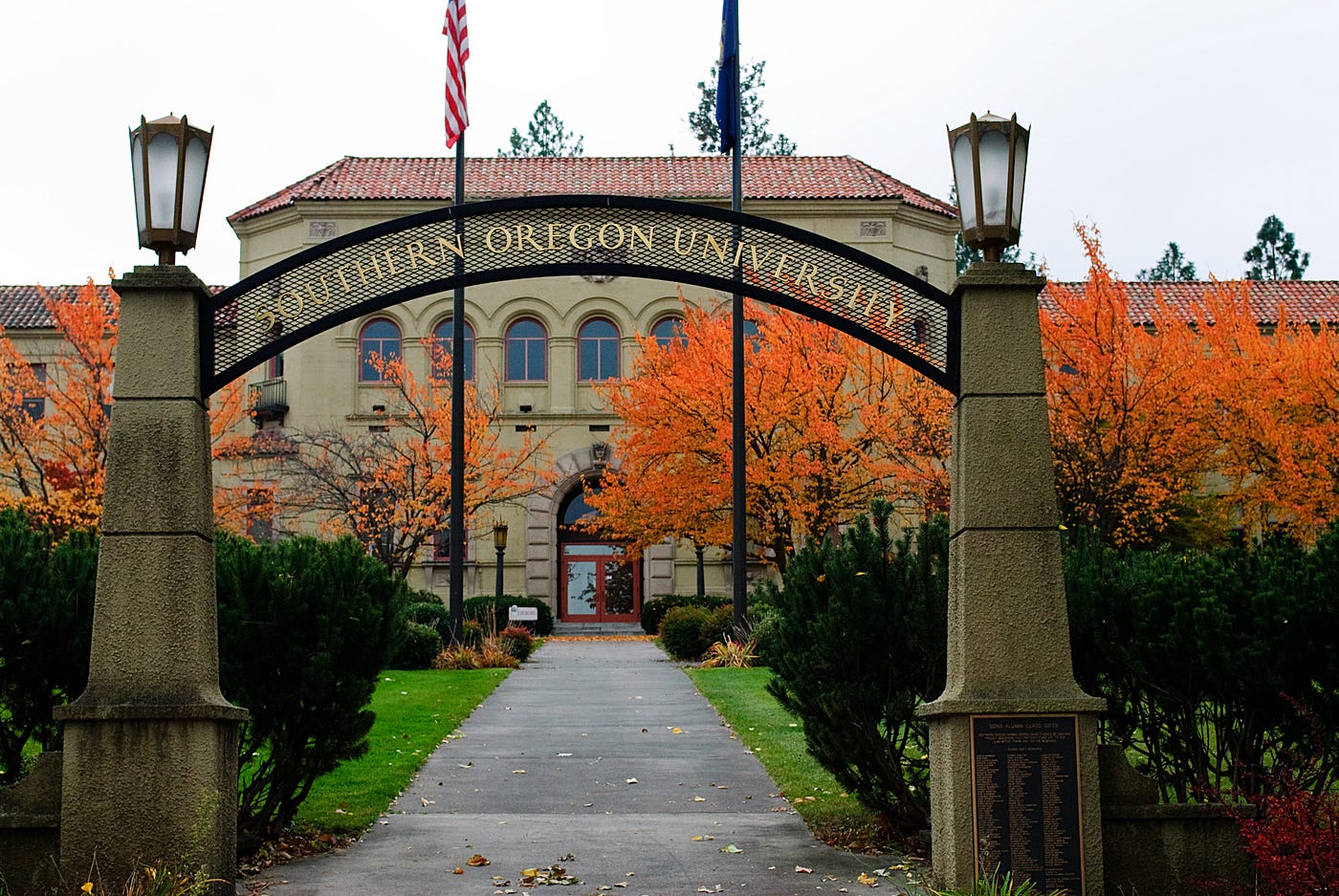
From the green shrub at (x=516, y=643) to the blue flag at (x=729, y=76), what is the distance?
30.9ft

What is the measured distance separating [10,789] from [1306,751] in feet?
22.5

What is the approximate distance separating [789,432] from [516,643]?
6.45 metres

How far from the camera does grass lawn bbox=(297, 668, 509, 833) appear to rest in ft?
34.2

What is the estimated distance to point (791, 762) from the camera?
12758mm

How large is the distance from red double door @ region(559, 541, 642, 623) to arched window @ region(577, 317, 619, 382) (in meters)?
5.39

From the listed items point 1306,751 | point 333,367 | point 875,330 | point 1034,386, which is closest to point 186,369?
point 875,330

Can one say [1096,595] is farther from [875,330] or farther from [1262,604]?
[875,330]

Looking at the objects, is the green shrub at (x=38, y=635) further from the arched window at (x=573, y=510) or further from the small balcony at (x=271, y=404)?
the arched window at (x=573, y=510)

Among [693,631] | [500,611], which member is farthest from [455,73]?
[500,611]

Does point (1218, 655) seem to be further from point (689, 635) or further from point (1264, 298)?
point (1264, 298)

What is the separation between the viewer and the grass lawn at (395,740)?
34.2 feet

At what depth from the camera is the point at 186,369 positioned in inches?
297

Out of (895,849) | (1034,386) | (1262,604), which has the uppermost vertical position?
(1034,386)

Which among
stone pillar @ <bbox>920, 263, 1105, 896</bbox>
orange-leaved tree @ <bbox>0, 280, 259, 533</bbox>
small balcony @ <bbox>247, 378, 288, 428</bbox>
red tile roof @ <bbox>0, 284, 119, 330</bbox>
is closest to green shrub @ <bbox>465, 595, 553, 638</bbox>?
orange-leaved tree @ <bbox>0, 280, 259, 533</bbox>
